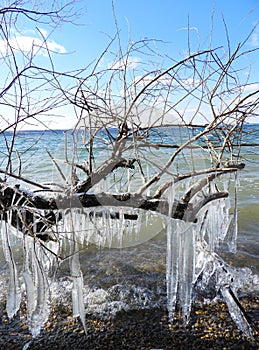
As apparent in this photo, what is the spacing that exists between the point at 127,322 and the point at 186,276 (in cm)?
85

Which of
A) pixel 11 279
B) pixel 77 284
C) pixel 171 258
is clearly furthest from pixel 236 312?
pixel 11 279

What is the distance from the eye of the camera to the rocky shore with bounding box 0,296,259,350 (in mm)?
2986

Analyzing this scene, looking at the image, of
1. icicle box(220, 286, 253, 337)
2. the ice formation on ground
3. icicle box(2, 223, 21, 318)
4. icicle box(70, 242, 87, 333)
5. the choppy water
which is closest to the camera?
icicle box(2, 223, 21, 318)

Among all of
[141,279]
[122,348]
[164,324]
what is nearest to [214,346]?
[164,324]

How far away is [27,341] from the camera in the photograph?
3.07m

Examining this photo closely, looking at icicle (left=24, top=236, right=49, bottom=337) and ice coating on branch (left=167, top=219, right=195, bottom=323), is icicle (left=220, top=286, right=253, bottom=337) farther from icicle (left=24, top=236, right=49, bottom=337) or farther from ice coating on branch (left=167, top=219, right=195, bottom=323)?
icicle (left=24, top=236, right=49, bottom=337)

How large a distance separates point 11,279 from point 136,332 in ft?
4.54

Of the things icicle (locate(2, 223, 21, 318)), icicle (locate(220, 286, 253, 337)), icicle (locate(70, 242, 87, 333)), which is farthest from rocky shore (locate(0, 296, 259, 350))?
icicle (locate(70, 242, 87, 333))

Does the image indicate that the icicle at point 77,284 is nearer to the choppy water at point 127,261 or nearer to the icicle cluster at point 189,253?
the choppy water at point 127,261

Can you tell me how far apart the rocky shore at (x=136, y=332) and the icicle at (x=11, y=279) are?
0.95 feet

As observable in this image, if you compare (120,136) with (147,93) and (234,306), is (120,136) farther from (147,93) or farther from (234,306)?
(234,306)

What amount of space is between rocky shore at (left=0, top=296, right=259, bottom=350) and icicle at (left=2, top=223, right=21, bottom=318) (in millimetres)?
288

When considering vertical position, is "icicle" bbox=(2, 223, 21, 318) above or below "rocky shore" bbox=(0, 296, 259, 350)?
above

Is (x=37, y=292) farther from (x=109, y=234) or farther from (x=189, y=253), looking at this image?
(x=189, y=253)
